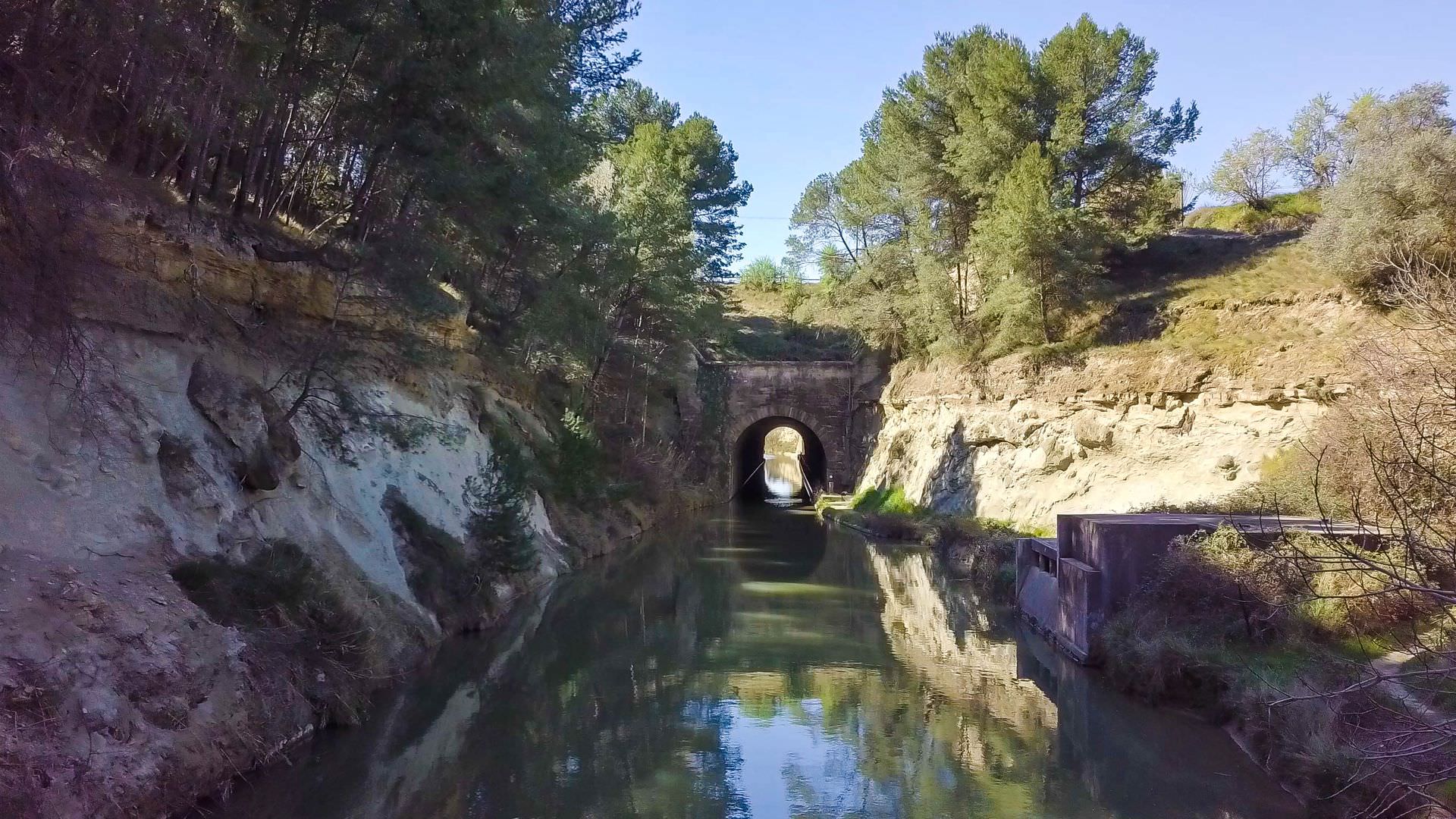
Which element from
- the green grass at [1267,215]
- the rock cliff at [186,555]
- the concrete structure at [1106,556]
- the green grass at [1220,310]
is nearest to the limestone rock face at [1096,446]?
the green grass at [1220,310]

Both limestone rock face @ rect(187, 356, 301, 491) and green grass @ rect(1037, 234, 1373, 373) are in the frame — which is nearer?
limestone rock face @ rect(187, 356, 301, 491)

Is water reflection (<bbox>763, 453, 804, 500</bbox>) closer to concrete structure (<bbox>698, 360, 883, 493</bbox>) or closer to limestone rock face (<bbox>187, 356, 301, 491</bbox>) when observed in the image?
concrete structure (<bbox>698, 360, 883, 493</bbox>)

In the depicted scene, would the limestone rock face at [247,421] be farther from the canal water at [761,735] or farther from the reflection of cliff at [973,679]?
the reflection of cliff at [973,679]

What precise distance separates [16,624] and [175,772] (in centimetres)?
151

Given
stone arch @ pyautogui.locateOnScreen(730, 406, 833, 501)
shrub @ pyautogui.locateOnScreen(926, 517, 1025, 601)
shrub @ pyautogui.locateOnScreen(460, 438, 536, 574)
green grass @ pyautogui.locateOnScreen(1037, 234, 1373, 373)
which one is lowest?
shrub @ pyautogui.locateOnScreen(460, 438, 536, 574)

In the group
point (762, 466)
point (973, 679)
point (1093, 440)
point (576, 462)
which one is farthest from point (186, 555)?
point (762, 466)

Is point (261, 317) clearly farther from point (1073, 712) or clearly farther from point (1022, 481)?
point (1022, 481)

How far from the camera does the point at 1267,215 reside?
34906 millimetres

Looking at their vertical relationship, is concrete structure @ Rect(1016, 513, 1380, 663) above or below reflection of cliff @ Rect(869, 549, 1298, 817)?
above

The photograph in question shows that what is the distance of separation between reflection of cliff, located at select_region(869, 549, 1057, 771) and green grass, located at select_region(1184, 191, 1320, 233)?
21685 millimetres

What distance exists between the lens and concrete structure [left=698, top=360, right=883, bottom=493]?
39.4 metres

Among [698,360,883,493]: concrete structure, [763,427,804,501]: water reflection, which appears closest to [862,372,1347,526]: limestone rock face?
[698,360,883,493]: concrete structure

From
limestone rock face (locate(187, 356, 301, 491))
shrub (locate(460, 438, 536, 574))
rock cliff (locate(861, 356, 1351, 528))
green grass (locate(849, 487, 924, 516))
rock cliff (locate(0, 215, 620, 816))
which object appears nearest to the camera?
rock cliff (locate(0, 215, 620, 816))

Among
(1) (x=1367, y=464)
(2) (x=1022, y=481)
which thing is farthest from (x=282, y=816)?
(2) (x=1022, y=481)
